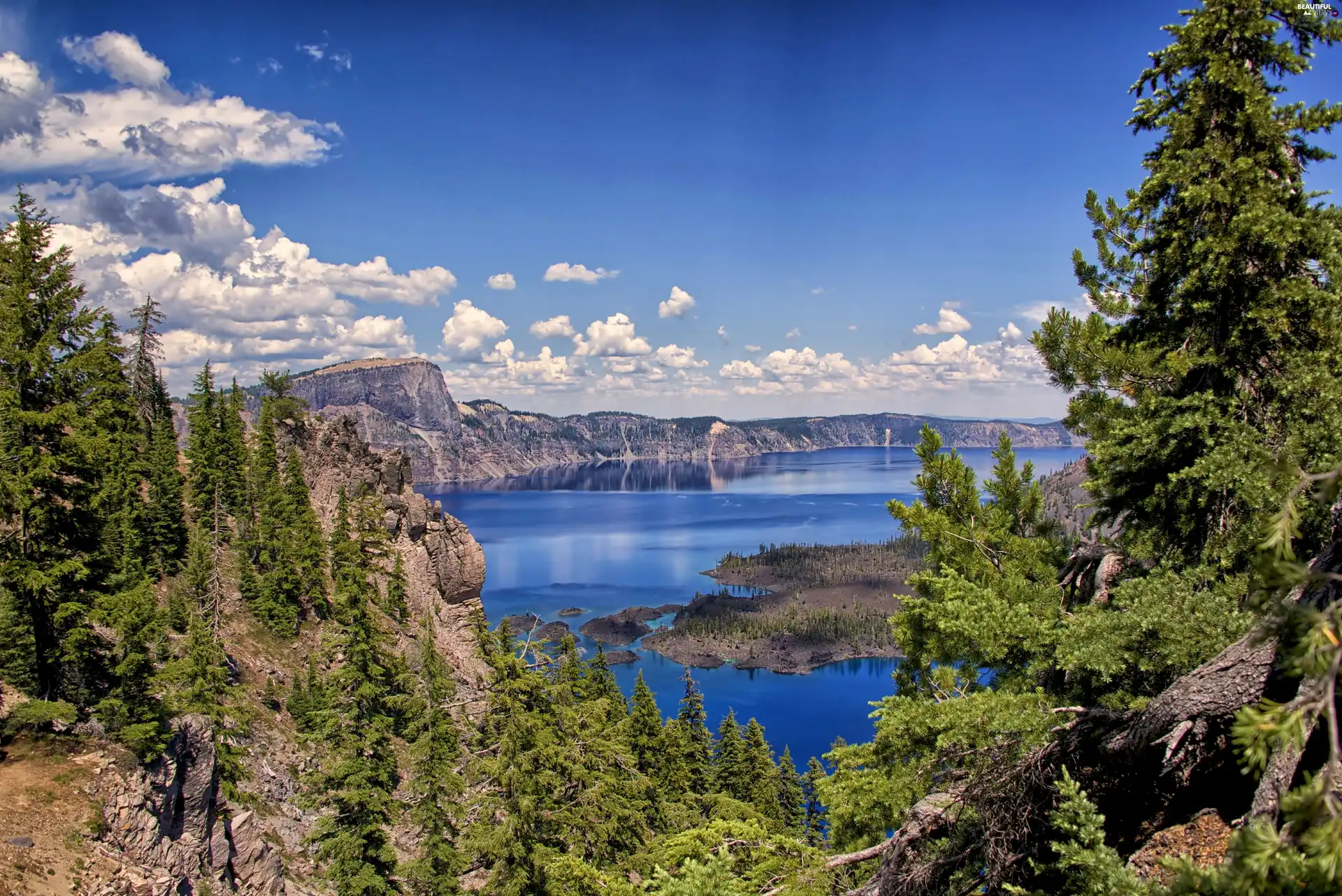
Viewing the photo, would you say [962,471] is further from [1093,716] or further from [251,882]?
[251,882]

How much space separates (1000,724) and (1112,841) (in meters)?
1.40

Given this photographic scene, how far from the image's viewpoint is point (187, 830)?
2042 cm

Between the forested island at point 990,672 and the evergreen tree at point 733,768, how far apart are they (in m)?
8.74

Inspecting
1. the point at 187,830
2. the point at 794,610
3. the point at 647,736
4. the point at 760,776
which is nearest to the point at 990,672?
the point at 187,830

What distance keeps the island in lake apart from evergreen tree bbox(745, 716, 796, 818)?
4861 centimetres

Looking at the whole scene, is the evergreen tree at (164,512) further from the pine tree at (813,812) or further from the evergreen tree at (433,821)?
the pine tree at (813,812)

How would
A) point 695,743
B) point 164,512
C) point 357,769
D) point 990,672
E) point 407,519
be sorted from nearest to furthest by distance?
point 990,672 < point 357,769 < point 164,512 < point 695,743 < point 407,519

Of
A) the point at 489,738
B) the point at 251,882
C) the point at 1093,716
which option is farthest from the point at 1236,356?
the point at 251,882

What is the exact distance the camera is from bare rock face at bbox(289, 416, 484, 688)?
5328 cm

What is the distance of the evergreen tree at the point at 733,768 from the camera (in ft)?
128

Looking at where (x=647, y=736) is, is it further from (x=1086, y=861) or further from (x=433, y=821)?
(x=1086, y=861)

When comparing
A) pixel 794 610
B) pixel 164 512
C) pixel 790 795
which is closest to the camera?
pixel 164 512

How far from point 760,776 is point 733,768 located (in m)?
1.55

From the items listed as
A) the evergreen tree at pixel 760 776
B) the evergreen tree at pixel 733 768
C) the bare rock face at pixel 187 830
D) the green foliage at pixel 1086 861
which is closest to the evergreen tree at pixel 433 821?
the bare rock face at pixel 187 830
